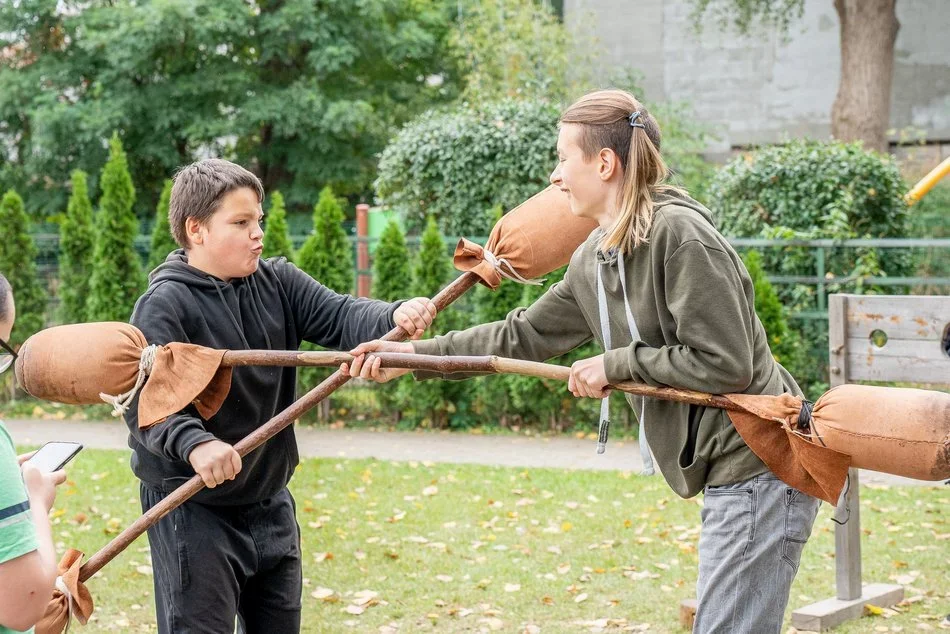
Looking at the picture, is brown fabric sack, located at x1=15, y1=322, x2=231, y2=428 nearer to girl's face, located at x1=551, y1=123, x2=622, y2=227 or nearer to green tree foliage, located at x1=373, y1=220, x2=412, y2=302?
girl's face, located at x1=551, y1=123, x2=622, y2=227

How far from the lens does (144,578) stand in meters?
5.84

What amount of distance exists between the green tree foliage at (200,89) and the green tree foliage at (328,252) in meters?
7.90

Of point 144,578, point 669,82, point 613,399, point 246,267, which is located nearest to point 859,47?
point 669,82

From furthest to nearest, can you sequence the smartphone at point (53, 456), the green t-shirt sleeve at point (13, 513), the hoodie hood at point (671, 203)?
the hoodie hood at point (671, 203)
the smartphone at point (53, 456)
the green t-shirt sleeve at point (13, 513)

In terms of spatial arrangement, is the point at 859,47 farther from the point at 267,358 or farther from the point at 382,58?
the point at 267,358

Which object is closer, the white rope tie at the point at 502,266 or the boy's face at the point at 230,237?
the boy's face at the point at 230,237

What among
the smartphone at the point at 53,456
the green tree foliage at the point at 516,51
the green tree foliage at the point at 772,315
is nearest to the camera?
→ the smartphone at the point at 53,456

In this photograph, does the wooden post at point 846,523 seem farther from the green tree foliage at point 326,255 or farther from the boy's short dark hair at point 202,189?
the green tree foliage at point 326,255

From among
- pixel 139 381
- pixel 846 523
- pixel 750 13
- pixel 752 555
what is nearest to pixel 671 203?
pixel 752 555

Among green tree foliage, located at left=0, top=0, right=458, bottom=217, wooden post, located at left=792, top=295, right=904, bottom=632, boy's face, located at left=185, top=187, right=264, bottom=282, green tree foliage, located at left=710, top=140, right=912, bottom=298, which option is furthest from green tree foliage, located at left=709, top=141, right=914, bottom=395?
green tree foliage, located at left=0, top=0, right=458, bottom=217

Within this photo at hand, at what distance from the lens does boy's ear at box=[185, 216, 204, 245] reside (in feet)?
11.1

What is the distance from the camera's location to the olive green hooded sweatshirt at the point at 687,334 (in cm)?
285

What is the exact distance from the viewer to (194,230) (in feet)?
11.1

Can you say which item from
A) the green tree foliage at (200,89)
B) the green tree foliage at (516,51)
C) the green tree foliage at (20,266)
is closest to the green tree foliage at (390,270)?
A: the green tree foliage at (20,266)
